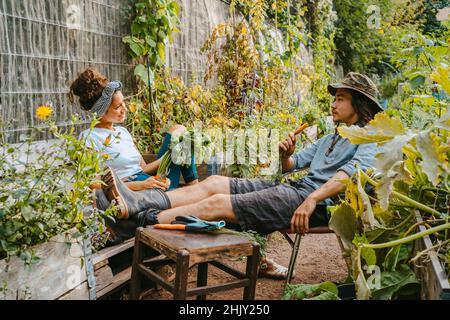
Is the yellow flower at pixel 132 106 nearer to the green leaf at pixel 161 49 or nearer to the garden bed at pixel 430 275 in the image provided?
the green leaf at pixel 161 49

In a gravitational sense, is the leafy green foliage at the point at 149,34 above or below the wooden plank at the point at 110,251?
above

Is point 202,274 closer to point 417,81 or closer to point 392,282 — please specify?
point 392,282

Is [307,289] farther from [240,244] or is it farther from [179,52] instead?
[179,52]

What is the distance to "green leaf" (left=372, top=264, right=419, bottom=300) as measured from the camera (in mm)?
1665

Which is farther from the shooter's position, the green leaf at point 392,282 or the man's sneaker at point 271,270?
the man's sneaker at point 271,270

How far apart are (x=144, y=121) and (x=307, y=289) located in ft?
8.79

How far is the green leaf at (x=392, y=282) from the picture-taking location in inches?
65.6

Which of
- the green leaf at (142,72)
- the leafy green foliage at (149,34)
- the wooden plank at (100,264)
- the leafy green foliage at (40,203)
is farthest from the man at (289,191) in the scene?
the leafy green foliage at (149,34)

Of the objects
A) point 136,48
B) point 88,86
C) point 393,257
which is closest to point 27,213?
point 393,257

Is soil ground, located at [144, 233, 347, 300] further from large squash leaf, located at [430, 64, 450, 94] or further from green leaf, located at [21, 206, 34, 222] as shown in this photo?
large squash leaf, located at [430, 64, 450, 94]

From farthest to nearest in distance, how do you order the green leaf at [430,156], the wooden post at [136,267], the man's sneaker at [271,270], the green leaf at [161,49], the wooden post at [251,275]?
the green leaf at [161,49] → the man's sneaker at [271,270] → the wooden post at [136,267] → the wooden post at [251,275] → the green leaf at [430,156]

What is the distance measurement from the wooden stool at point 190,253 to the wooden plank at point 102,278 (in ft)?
0.40

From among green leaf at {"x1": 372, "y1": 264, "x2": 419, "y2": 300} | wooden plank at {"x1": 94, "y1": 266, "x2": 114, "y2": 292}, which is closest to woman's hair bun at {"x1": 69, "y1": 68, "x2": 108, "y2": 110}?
wooden plank at {"x1": 94, "y1": 266, "x2": 114, "y2": 292}
